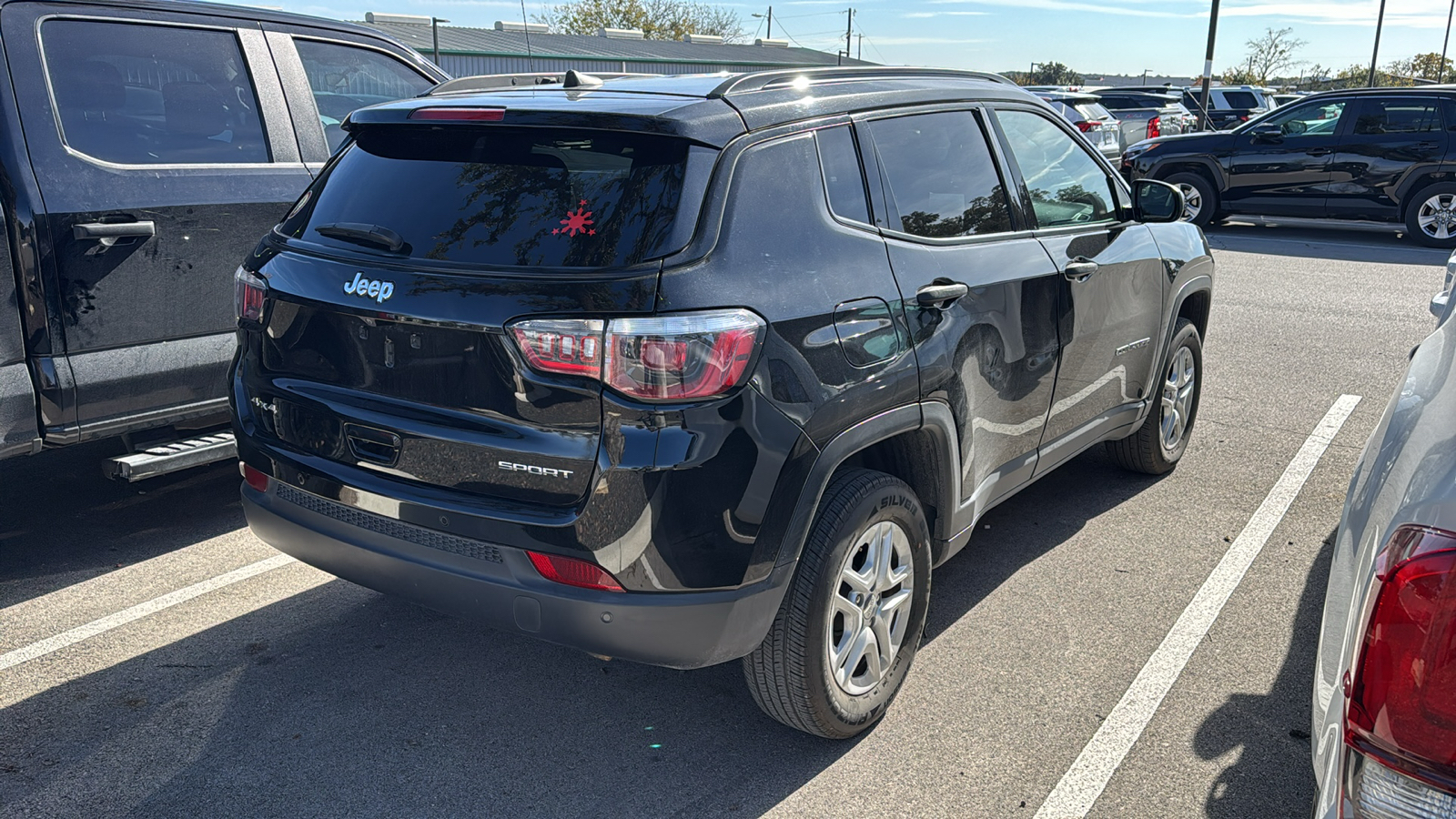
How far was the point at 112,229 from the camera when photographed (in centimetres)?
412

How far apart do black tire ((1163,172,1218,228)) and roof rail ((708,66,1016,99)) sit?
39.8ft

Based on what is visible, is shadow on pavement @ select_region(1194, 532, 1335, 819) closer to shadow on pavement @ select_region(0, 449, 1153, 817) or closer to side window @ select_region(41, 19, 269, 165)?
shadow on pavement @ select_region(0, 449, 1153, 817)

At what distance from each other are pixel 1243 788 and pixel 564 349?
2116mm

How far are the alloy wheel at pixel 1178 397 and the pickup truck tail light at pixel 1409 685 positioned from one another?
3.52 m

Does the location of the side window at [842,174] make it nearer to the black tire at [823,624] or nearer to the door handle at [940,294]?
the door handle at [940,294]

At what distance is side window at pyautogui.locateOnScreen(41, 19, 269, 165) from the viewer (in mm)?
4219

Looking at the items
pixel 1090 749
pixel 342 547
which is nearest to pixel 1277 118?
pixel 1090 749

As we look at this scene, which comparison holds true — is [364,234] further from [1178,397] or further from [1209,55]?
[1209,55]

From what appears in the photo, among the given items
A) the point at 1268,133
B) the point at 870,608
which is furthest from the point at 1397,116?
the point at 870,608

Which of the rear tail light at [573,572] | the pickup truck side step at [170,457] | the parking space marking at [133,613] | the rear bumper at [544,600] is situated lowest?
the parking space marking at [133,613]

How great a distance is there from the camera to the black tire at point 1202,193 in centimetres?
1511

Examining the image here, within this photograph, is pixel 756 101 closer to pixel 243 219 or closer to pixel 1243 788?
pixel 1243 788

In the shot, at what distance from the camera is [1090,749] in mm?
3238

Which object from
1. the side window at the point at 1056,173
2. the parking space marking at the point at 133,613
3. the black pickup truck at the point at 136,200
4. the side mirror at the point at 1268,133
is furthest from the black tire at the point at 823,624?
the side mirror at the point at 1268,133
